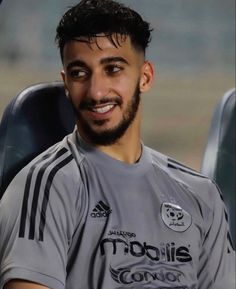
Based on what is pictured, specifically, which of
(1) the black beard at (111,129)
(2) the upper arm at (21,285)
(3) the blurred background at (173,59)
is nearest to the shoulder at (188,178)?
(1) the black beard at (111,129)

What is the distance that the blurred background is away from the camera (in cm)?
228

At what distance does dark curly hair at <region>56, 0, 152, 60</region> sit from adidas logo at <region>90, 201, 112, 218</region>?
0.29 metres

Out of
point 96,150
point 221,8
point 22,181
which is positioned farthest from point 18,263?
point 221,8

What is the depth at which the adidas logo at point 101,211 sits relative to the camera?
1.38 metres

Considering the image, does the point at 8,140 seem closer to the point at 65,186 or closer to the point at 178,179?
the point at 65,186

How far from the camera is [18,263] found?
1285 millimetres

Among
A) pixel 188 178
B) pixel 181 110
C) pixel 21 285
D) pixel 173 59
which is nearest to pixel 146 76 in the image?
pixel 188 178

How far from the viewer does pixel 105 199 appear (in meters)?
1.41

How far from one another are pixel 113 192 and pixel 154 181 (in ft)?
0.34

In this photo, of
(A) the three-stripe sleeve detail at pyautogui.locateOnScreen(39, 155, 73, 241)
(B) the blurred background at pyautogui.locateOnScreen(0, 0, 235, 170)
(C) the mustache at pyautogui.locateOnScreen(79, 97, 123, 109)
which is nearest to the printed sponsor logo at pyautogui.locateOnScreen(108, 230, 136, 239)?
(A) the three-stripe sleeve detail at pyautogui.locateOnScreen(39, 155, 73, 241)

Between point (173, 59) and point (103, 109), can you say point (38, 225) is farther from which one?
point (173, 59)

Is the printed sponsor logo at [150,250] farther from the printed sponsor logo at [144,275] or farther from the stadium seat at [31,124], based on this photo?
the stadium seat at [31,124]

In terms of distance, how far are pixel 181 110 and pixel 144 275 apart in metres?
2.04

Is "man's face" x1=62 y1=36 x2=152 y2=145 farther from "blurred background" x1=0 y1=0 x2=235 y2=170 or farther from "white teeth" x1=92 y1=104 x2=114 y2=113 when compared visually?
"blurred background" x1=0 y1=0 x2=235 y2=170
